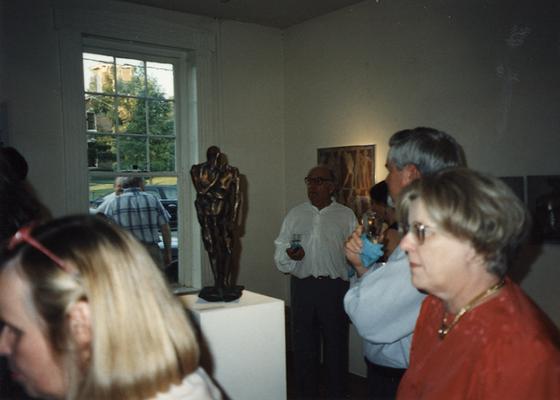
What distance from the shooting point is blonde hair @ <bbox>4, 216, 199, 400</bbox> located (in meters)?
0.96

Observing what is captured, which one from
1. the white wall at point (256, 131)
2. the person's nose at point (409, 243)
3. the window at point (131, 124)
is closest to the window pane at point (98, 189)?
the window at point (131, 124)

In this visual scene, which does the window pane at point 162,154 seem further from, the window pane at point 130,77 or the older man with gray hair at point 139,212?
the window pane at point 130,77

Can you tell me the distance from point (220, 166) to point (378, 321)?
163 centimetres

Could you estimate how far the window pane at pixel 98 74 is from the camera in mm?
5020

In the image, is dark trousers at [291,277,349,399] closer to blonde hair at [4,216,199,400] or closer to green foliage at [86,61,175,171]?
green foliage at [86,61,175,171]

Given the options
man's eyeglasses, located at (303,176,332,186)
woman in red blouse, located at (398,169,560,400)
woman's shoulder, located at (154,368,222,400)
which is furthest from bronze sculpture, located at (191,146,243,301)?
woman's shoulder, located at (154,368,222,400)

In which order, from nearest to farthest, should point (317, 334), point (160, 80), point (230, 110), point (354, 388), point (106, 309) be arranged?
1. point (106, 309)
2. point (317, 334)
3. point (354, 388)
4. point (160, 80)
5. point (230, 110)

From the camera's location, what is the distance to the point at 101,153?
518 centimetres

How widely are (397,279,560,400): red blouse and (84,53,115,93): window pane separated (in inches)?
177

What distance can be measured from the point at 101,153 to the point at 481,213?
4.48 meters

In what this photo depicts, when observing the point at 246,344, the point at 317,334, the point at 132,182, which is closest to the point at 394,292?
the point at 246,344

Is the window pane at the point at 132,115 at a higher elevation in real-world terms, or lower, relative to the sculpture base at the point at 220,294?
higher

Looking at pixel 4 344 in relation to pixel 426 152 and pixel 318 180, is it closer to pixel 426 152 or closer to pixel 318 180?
pixel 426 152

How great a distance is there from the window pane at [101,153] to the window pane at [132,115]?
0.62ft
